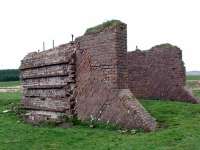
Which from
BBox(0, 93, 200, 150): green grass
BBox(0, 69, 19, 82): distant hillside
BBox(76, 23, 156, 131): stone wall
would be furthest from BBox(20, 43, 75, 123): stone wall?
BBox(0, 69, 19, 82): distant hillside

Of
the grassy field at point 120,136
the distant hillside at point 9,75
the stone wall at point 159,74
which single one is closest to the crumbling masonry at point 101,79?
the stone wall at point 159,74

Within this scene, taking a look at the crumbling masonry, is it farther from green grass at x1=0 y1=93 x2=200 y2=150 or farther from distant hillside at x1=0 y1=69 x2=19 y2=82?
distant hillside at x1=0 y1=69 x2=19 y2=82

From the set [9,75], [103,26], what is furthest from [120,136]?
[9,75]

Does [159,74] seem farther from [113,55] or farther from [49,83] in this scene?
[113,55]

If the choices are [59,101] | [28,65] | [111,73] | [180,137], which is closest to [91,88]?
[111,73]

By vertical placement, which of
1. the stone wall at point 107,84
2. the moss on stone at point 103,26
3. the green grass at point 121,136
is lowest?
the green grass at point 121,136

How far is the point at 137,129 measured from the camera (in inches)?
390

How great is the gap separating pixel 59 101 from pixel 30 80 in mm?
2796

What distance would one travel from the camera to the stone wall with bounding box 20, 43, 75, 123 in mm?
12766

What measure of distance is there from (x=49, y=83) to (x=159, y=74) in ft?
11.8

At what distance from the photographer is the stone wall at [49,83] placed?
1277cm

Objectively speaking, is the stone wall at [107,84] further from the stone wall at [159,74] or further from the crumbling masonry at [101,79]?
the stone wall at [159,74]

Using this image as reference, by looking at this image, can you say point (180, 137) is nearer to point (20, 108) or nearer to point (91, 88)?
point (91, 88)

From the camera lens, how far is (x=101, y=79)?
11359mm
